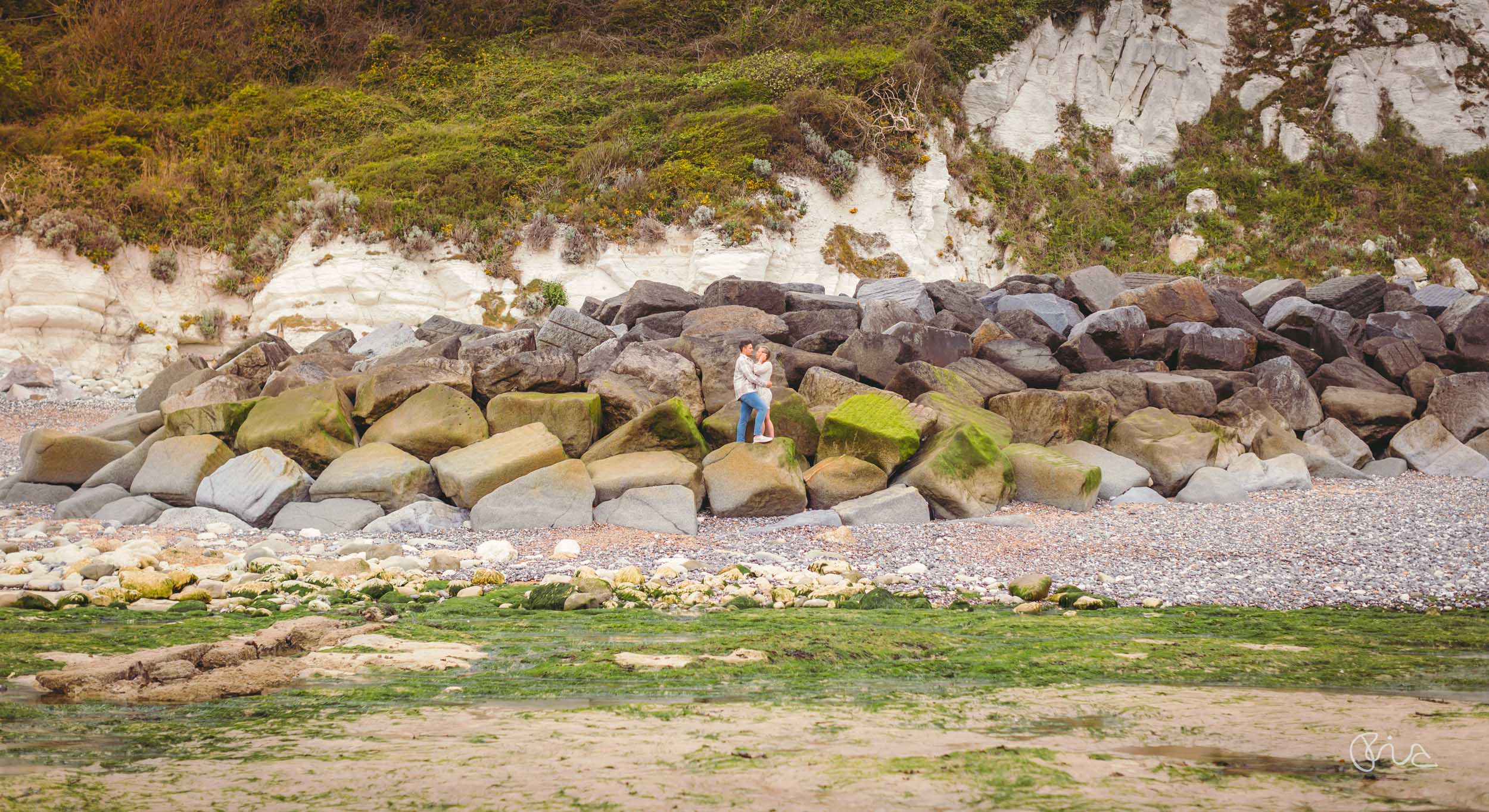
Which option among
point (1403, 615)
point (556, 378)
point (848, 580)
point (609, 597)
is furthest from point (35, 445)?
point (1403, 615)

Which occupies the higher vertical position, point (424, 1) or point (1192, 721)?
point (424, 1)

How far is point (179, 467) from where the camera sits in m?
12.5

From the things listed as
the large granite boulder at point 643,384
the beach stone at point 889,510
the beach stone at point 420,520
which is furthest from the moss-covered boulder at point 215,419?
the beach stone at point 889,510

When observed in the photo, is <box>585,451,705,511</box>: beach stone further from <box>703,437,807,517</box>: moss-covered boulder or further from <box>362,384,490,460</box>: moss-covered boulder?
<box>362,384,490,460</box>: moss-covered boulder

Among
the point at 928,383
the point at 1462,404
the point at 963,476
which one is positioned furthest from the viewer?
the point at 1462,404

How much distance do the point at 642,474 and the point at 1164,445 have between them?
7270 millimetres

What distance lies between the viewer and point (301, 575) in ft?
27.9

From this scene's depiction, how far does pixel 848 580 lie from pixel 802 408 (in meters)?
4.84

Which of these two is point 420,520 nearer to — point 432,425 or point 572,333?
point 432,425

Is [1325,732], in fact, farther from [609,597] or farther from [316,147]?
[316,147]

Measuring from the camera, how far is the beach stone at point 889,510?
11.2 m

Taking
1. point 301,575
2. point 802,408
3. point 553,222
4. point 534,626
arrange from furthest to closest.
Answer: point 553,222
point 802,408
point 301,575
point 534,626

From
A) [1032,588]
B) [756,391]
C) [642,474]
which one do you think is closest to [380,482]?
[642,474]

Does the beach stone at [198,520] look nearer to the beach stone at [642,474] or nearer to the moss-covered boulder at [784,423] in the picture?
the beach stone at [642,474]
